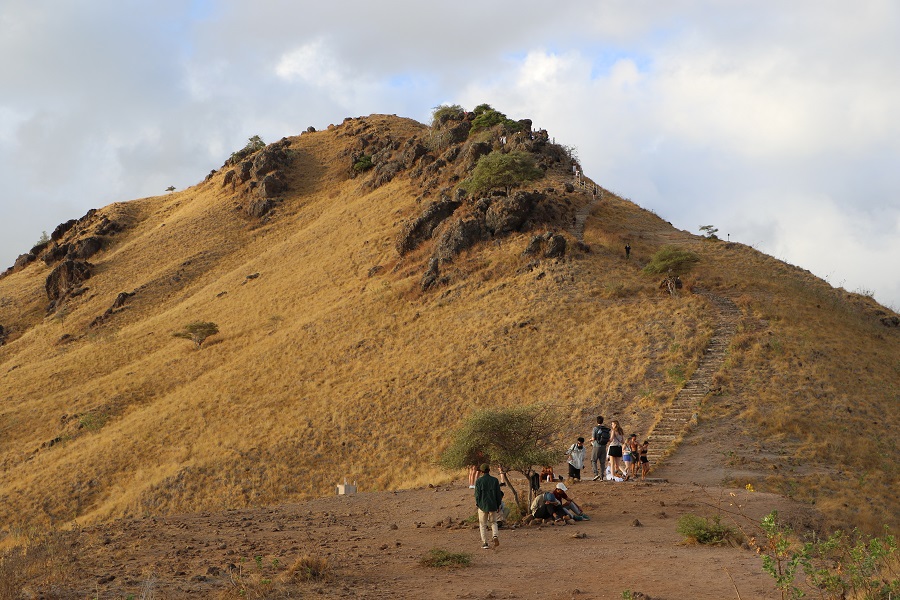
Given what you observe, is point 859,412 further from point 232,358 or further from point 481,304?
point 232,358

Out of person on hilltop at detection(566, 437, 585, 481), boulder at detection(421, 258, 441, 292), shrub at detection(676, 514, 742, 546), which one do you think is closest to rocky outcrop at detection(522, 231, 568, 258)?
boulder at detection(421, 258, 441, 292)

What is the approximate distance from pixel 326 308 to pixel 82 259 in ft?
136

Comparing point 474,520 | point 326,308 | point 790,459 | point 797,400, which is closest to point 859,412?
point 797,400

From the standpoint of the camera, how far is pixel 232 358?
43.1 metres

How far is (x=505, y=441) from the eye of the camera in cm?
1745

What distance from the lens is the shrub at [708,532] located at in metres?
13.8

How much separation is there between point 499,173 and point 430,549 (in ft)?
125

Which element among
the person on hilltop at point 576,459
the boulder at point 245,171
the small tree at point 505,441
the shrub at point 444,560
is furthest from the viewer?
the boulder at point 245,171

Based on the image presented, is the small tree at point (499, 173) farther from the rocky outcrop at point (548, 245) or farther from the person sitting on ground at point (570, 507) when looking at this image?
the person sitting on ground at point (570, 507)

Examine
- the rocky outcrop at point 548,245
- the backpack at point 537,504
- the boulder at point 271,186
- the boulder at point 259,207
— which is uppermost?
the boulder at point 271,186

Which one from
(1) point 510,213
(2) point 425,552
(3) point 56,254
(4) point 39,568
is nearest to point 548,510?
(2) point 425,552

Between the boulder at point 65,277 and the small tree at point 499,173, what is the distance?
40.2 metres

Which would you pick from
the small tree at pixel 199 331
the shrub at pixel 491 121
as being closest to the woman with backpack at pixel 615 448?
the small tree at pixel 199 331

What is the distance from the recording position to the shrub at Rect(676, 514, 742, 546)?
1377cm
